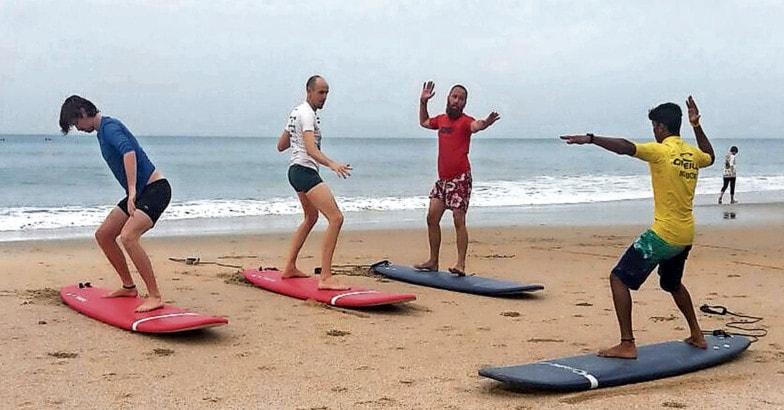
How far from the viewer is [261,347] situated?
6.20 metres

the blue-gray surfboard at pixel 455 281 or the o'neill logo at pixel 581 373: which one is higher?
the o'neill logo at pixel 581 373

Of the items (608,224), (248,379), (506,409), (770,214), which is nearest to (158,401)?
(248,379)

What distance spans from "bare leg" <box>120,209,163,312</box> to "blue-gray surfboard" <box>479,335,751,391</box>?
9.07 feet

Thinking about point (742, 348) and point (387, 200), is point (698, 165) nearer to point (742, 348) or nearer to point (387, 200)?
point (742, 348)

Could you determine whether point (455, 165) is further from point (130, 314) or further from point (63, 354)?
point (63, 354)

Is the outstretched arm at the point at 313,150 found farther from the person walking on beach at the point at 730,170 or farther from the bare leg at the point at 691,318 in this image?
the person walking on beach at the point at 730,170

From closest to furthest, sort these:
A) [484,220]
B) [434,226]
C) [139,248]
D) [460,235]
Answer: [139,248] → [460,235] → [434,226] → [484,220]

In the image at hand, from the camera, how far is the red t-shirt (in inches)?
349

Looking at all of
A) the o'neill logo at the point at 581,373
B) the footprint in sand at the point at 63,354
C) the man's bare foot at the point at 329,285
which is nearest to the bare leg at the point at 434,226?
the man's bare foot at the point at 329,285

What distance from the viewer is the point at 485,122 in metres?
8.43

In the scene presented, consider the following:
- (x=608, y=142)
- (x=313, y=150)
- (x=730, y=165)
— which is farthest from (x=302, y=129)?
(x=730, y=165)

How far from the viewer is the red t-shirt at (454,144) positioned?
886 cm

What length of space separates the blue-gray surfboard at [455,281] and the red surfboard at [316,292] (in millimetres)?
806

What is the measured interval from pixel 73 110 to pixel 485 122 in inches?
146
